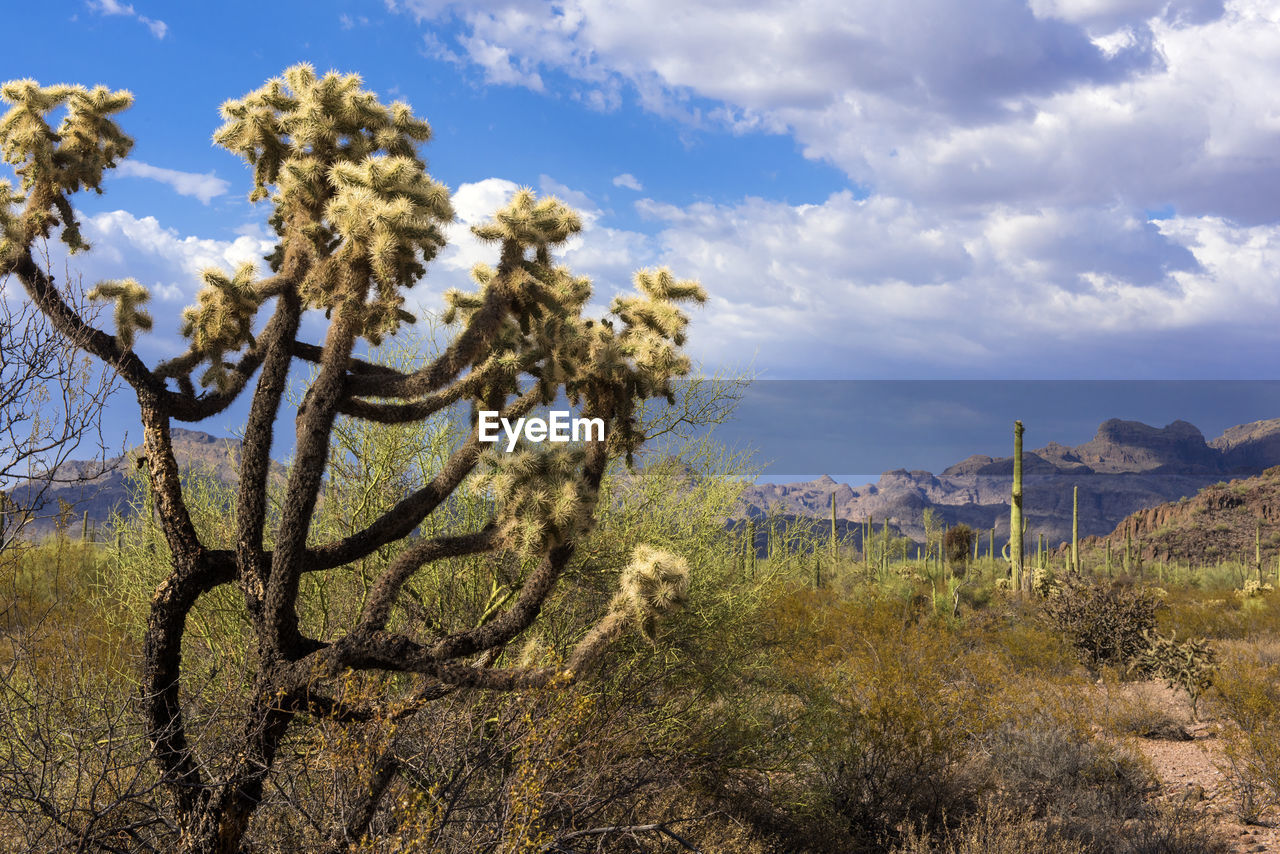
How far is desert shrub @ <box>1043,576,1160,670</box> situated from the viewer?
14.9 meters

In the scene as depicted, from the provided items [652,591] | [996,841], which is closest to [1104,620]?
[996,841]

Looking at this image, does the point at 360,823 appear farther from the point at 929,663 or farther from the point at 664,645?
the point at 929,663

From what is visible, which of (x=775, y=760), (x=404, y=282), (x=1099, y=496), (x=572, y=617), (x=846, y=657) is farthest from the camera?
(x=1099, y=496)

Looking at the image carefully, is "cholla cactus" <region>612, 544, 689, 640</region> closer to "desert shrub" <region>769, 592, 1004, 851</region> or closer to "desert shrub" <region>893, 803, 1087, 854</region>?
"desert shrub" <region>893, 803, 1087, 854</region>

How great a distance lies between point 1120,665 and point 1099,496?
14283 cm

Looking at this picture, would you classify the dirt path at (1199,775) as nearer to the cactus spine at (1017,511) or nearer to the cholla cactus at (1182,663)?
the cholla cactus at (1182,663)

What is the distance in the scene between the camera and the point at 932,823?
306 inches

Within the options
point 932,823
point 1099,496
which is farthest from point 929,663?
point 1099,496

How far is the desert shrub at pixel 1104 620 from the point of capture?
14.9 meters

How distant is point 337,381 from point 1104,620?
48.9 ft

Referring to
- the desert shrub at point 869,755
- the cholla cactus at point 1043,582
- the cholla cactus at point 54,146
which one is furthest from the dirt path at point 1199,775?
the cholla cactus at point 54,146

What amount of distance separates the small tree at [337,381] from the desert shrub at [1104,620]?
13465 millimetres

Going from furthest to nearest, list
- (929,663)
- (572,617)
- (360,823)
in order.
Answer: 1. (929,663)
2. (572,617)
3. (360,823)

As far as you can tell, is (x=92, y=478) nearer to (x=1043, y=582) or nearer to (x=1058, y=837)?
(x=1058, y=837)
